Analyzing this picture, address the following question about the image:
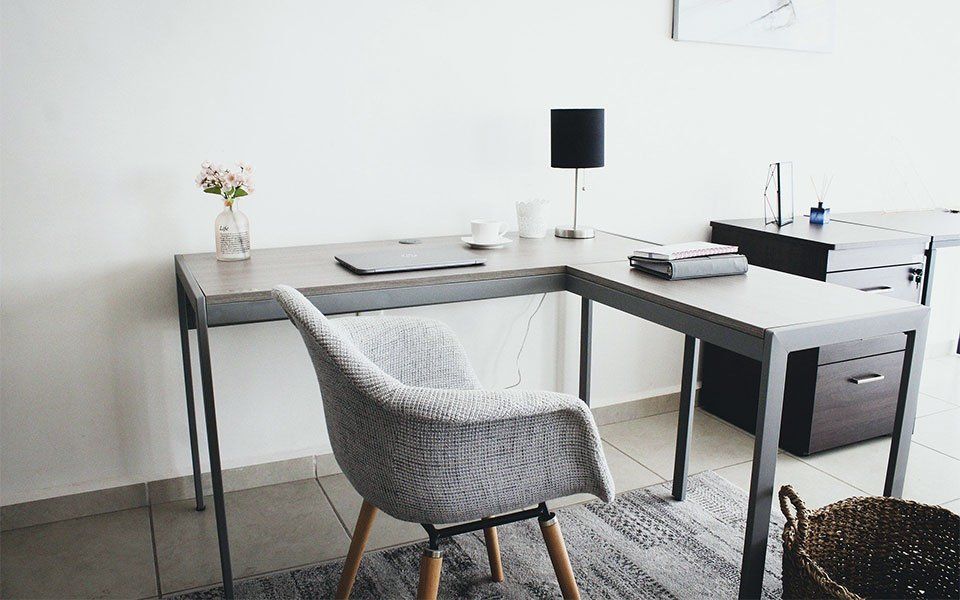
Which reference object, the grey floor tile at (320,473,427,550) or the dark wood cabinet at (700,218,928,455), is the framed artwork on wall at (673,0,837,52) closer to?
the dark wood cabinet at (700,218,928,455)

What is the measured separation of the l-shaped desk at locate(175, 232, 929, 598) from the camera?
1479mm

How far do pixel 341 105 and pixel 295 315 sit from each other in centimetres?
119

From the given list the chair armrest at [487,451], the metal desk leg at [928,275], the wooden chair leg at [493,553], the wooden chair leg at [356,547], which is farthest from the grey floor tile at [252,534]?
the metal desk leg at [928,275]

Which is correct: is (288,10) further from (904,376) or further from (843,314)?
(904,376)

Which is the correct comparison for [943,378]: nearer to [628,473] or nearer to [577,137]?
[628,473]

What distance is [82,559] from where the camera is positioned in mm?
2061

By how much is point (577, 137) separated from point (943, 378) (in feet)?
7.55

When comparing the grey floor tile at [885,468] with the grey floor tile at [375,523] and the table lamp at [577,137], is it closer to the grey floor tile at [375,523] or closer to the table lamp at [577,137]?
the table lamp at [577,137]

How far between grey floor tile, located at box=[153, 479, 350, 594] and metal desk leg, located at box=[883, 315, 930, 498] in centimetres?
137

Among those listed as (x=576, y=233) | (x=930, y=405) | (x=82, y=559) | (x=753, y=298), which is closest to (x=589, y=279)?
(x=753, y=298)

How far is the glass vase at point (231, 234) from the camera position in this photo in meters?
2.08

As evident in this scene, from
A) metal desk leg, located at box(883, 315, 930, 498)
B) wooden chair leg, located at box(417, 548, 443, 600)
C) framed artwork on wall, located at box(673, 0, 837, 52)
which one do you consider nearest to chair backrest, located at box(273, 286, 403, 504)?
wooden chair leg, located at box(417, 548, 443, 600)

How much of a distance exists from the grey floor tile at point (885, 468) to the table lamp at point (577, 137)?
1.27 m

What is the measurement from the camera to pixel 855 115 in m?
3.35
